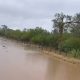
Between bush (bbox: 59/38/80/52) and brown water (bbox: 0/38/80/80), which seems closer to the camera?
brown water (bbox: 0/38/80/80)

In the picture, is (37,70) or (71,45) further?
(71,45)

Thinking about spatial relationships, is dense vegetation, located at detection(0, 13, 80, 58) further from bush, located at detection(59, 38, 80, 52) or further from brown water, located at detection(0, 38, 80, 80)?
brown water, located at detection(0, 38, 80, 80)

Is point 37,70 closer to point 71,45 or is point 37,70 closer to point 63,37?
point 71,45

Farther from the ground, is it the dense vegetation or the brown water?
the dense vegetation

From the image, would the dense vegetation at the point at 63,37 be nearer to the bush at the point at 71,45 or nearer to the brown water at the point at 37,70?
the bush at the point at 71,45

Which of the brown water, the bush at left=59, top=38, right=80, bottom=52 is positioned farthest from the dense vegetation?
the brown water

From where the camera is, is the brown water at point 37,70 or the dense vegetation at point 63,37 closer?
the brown water at point 37,70

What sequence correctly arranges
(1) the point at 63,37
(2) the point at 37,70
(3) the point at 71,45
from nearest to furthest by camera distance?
(2) the point at 37,70
(3) the point at 71,45
(1) the point at 63,37

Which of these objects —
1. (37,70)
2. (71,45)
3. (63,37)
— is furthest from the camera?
(63,37)

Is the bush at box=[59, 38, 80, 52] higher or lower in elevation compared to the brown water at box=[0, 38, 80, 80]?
higher

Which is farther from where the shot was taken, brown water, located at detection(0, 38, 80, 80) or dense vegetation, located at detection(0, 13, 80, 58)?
dense vegetation, located at detection(0, 13, 80, 58)

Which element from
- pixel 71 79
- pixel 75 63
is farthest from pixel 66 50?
pixel 71 79

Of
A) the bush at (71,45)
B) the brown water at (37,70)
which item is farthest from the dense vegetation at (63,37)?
the brown water at (37,70)

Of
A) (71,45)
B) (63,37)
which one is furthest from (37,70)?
(63,37)
